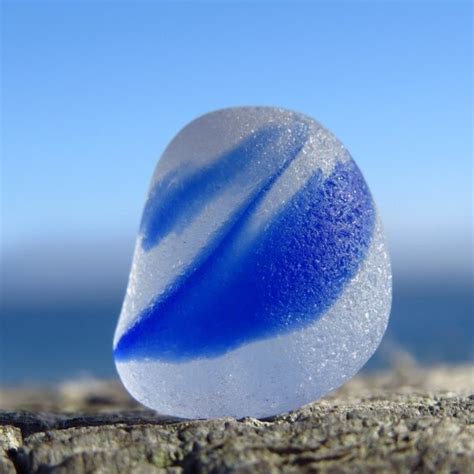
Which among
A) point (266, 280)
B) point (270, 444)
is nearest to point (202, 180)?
point (266, 280)

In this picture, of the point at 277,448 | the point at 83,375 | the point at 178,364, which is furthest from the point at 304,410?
the point at 83,375

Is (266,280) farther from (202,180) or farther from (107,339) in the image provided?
(107,339)

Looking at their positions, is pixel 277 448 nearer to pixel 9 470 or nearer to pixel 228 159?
pixel 9 470

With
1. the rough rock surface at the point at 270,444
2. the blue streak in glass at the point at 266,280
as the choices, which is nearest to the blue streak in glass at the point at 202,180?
the blue streak in glass at the point at 266,280

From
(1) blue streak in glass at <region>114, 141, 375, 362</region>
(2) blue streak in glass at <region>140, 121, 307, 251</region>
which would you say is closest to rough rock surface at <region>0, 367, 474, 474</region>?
(1) blue streak in glass at <region>114, 141, 375, 362</region>

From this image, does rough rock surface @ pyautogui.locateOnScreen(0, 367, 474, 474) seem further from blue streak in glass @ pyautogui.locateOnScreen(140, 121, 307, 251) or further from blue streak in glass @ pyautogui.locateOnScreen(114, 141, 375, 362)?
blue streak in glass @ pyautogui.locateOnScreen(140, 121, 307, 251)

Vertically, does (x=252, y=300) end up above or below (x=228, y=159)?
below

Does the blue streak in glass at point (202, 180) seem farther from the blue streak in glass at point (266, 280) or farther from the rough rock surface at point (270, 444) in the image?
the rough rock surface at point (270, 444)

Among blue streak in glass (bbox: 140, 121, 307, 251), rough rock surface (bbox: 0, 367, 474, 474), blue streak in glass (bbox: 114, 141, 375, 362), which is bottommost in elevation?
rough rock surface (bbox: 0, 367, 474, 474)

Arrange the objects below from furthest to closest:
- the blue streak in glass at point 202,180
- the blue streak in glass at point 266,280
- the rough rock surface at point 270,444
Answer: the blue streak in glass at point 202,180 → the blue streak in glass at point 266,280 → the rough rock surface at point 270,444
